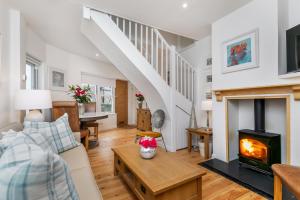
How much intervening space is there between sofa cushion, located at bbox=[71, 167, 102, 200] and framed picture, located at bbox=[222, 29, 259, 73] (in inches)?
94.9

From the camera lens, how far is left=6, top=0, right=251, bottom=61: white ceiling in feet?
7.23

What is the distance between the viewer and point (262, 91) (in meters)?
2.07

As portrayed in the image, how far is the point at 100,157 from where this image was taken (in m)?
2.94

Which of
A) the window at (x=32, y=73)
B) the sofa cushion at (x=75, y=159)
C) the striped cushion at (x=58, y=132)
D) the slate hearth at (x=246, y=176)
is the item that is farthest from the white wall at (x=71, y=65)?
the slate hearth at (x=246, y=176)

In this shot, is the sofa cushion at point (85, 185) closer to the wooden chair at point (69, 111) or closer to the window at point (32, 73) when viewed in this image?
the wooden chair at point (69, 111)

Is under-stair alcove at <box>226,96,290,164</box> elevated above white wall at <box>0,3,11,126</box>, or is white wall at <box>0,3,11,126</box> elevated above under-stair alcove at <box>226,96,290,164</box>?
white wall at <box>0,3,11,126</box>

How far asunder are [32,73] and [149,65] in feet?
8.39

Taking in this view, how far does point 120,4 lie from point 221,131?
2.59m

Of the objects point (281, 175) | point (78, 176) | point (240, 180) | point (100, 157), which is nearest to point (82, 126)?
point (100, 157)

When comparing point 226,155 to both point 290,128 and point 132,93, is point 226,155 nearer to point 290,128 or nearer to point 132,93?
point 290,128

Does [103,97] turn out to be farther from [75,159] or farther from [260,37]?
[260,37]

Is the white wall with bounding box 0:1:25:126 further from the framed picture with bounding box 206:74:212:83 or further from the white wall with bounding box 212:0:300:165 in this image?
the framed picture with bounding box 206:74:212:83

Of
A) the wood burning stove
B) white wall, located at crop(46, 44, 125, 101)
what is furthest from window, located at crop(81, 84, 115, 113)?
the wood burning stove

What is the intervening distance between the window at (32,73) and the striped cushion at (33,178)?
301 cm
